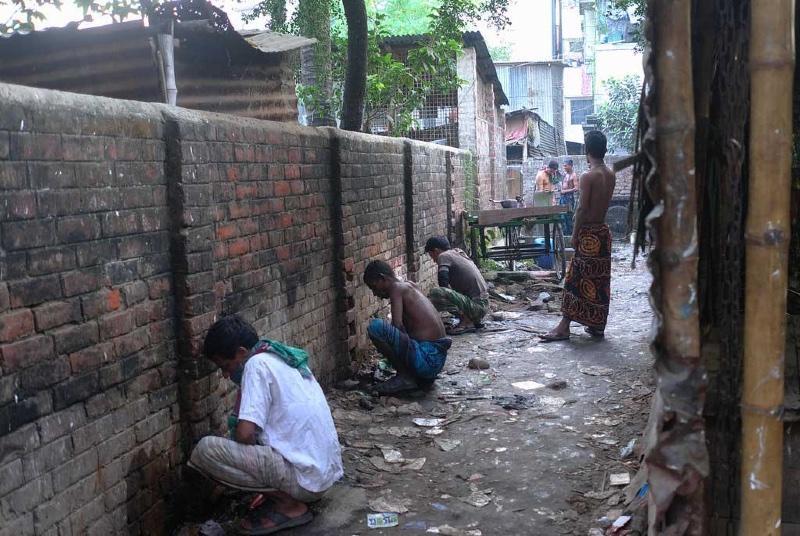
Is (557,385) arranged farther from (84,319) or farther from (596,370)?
(84,319)

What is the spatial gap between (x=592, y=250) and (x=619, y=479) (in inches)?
128

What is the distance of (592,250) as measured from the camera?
7.09m

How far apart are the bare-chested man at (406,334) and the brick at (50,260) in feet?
10.0

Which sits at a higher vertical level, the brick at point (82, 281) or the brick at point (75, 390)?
the brick at point (82, 281)

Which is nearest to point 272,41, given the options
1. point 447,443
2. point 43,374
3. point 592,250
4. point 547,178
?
point 592,250

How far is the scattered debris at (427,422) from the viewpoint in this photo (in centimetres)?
530

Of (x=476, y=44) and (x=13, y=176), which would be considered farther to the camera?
(x=476, y=44)

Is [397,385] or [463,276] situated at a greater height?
[463,276]

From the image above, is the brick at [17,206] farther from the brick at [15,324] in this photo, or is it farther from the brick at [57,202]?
the brick at [15,324]

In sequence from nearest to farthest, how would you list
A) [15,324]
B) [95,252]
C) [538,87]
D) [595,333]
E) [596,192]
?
[15,324] < [95,252] < [596,192] < [595,333] < [538,87]

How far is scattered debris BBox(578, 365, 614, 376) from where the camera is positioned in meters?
6.34

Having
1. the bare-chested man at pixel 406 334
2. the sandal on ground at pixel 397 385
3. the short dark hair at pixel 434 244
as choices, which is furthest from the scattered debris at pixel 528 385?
the short dark hair at pixel 434 244

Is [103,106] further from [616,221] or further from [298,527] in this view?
[616,221]

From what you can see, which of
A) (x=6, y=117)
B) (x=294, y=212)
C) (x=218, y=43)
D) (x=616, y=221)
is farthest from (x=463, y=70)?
(x=6, y=117)
